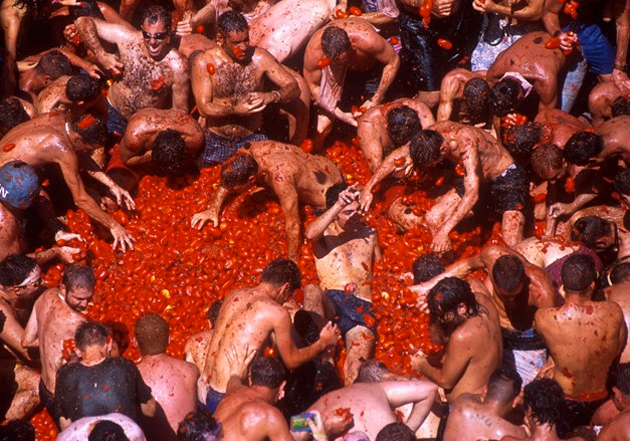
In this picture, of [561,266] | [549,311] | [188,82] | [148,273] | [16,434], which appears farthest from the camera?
[188,82]

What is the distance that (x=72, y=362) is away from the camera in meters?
9.12

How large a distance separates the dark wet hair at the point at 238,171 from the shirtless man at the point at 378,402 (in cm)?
260

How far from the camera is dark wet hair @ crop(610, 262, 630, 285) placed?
10062 millimetres

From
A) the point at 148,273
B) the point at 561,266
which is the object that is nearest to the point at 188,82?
the point at 148,273

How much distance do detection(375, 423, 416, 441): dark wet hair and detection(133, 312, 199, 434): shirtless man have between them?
1974 millimetres

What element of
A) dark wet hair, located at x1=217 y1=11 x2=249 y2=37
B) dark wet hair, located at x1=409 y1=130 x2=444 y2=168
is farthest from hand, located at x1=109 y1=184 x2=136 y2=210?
dark wet hair, located at x1=409 y1=130 x2=444 y2=168

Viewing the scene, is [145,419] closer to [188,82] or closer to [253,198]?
[253,198]

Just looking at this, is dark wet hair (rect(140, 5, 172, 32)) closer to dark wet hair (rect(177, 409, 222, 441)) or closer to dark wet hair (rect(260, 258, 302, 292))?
dark wet hair (rect(260, 258, 302, 292))

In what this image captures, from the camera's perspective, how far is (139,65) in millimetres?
11703

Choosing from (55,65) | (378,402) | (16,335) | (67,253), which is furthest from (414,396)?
(55,65)

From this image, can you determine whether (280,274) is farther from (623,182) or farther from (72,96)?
(623,182)

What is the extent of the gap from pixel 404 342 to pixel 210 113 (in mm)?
3282

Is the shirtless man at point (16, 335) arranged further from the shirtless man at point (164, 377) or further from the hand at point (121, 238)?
the shirtless man at point (164, 377)

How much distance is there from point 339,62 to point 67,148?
3.13 meters
